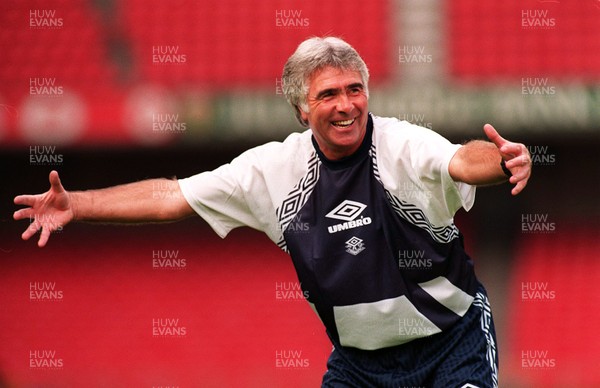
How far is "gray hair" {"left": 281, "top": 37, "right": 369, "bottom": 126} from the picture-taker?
4.69 meters

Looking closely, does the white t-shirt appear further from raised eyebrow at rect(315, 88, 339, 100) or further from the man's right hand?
the man's right hand

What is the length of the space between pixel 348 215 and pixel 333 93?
1.86ft

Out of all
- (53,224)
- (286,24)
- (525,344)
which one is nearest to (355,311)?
(53,224)

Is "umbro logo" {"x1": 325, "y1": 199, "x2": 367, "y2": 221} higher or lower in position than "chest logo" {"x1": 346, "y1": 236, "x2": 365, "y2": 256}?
higher

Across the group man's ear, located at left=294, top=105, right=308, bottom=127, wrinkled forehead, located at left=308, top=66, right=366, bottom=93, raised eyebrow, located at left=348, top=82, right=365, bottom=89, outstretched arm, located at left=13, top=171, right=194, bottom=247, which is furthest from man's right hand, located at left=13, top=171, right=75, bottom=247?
raised eyebrow, located at left=348, top=82, right=365, bottom=89

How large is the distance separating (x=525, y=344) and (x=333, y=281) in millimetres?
4453

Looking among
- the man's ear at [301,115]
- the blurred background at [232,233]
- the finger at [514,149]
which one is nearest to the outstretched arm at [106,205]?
the man's ear at [301,115]

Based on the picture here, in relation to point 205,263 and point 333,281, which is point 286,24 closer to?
point 205,263

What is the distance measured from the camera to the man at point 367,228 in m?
4.43

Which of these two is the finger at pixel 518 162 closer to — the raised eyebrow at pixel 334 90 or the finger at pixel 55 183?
the raised eyebrow at pixel 334 90

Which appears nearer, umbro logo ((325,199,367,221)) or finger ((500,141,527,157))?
finger ((500,141,527,157))

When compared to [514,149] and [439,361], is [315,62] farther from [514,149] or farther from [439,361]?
[439,361]

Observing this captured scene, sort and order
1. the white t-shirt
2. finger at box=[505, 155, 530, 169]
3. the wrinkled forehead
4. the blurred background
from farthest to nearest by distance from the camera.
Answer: the blurred background, the wrinkled forehead, the white t-shirt, finger at box=[505, 155, 530, 169]

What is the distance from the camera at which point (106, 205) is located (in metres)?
4.86
